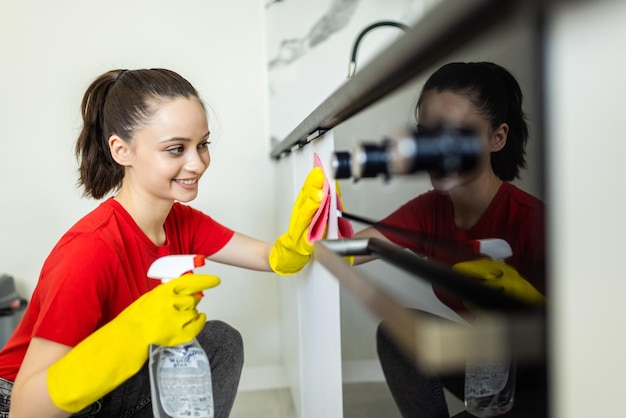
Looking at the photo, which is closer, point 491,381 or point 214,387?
point 491,381

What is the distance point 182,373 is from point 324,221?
362mm

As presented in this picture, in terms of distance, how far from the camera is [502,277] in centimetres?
41

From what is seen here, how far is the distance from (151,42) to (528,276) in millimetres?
1864

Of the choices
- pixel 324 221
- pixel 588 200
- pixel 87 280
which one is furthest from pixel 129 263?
pixel 588 200

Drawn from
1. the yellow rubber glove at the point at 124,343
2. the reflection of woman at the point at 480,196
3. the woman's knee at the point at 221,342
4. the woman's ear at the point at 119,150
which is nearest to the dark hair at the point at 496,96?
the reflection of woman at the point at 480,196

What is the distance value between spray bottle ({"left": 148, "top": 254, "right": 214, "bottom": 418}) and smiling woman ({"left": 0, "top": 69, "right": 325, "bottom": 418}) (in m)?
0.04

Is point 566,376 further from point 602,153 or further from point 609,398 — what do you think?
point 602,153

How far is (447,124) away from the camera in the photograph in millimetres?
456

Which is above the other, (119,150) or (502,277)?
(119,150)

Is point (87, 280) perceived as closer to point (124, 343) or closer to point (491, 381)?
point (124, 343)

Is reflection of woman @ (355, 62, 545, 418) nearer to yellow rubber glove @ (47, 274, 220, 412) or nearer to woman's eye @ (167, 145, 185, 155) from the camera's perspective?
yellow rubber glove @ (47, 274, 220, 412)

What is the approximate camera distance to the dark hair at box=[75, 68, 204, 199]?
1181 mm

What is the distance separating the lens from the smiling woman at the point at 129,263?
89cm

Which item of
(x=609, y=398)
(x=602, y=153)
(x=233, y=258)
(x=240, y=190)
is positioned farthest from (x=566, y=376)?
(x=240, y=190)
